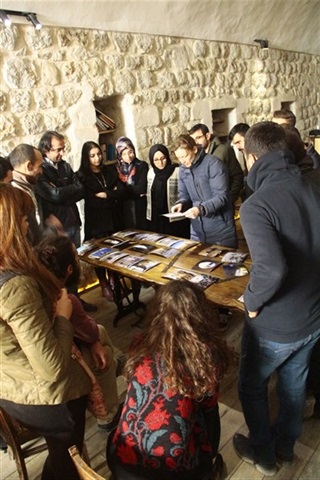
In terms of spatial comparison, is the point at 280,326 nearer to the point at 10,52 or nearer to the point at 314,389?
the point at 314,389

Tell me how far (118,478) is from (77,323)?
751 mm

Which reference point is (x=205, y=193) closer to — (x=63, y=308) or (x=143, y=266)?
(x=143, y=266)

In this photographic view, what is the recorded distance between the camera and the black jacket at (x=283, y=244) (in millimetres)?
1301

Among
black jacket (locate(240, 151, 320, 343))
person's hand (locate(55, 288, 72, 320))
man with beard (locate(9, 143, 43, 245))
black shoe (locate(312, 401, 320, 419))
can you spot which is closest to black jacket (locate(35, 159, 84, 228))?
man with beard (locate(9, 143, 43, 245))

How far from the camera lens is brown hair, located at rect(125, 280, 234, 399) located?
3.93ft

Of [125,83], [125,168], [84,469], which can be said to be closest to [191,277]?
[84,469]

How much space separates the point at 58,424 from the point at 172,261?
52.3 inches

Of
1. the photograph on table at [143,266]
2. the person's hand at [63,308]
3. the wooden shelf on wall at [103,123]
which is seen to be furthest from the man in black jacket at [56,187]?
the person's hand at [63,308]

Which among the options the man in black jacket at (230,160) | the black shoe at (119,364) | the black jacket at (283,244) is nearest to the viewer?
the black jacket at (283,244)

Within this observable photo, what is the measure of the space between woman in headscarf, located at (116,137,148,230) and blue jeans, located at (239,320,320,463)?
2381 mm

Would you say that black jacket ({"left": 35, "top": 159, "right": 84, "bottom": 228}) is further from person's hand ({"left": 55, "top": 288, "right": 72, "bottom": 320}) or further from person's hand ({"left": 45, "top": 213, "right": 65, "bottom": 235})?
person's hand ({"left": 55, "top": 288, "right": 72, "bottom": 320})

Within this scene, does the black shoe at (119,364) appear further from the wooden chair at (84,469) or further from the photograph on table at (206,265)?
the wooden chair at (84,469)

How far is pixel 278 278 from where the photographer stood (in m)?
1.30

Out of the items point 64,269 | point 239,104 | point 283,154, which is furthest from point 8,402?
point 239,104
